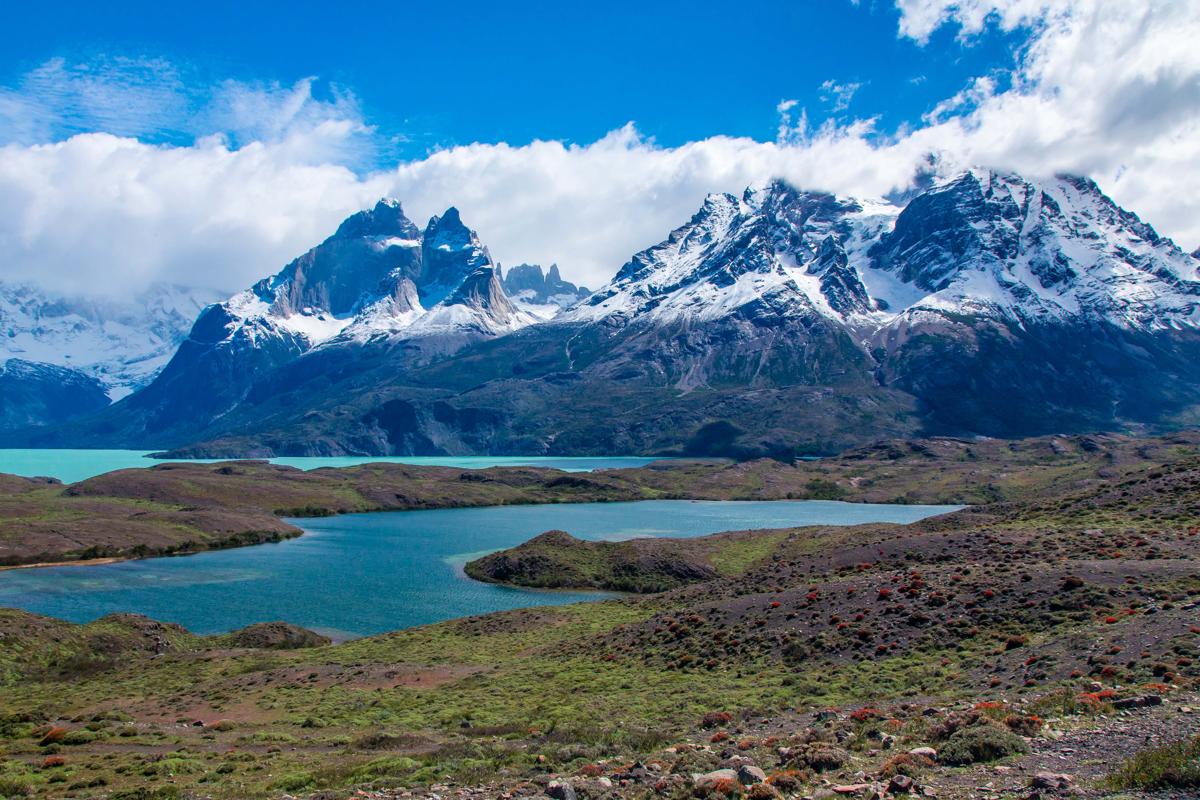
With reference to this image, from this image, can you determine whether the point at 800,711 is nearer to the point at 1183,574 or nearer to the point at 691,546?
the point at 1183,574

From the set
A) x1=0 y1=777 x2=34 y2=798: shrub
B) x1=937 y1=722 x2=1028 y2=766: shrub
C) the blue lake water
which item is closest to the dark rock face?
the blue lake water

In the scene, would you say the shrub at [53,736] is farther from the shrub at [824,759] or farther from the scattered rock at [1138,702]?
the scattered rock at [1138,702]

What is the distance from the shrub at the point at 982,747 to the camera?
2211cm

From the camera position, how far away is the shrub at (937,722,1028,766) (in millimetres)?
22109

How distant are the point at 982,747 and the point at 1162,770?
175 inches

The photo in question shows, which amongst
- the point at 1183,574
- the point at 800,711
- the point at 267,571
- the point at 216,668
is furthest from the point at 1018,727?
the point at 267,571

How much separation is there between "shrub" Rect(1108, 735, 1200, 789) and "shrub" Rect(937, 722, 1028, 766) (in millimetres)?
2915

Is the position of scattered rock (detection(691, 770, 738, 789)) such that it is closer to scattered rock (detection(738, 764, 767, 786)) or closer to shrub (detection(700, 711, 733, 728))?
scattered rock (detection(738, 764, 767, 786))

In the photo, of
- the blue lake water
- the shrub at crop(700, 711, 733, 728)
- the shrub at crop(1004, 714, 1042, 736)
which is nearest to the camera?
the shrub at crop(1004, 714, 1042, 736)

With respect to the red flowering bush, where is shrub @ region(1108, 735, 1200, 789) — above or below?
above

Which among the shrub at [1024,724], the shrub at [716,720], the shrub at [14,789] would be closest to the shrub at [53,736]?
the shrub at [14,789]

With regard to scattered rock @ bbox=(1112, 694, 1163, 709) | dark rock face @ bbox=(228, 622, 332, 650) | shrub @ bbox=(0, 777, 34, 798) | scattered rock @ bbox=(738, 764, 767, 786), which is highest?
scattered rock @ bbox=(1112, 694, 1163, 709)

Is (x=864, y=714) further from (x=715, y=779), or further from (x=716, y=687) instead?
(x=716, y=687)

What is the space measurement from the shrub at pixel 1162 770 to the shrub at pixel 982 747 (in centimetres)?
292
